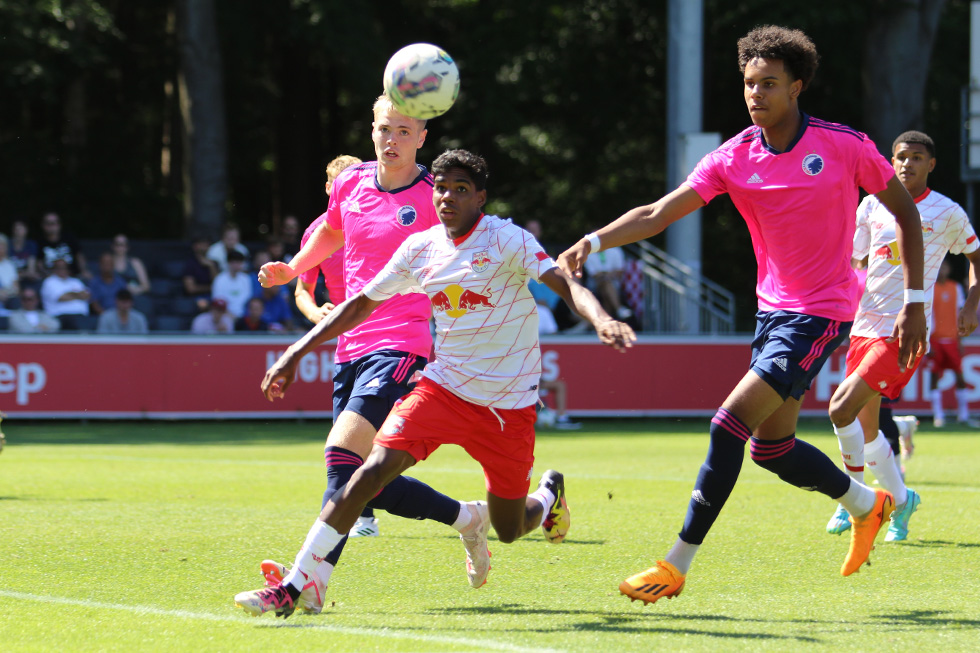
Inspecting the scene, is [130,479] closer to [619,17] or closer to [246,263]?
[246,263]

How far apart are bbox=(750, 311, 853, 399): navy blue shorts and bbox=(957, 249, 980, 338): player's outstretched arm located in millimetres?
2011

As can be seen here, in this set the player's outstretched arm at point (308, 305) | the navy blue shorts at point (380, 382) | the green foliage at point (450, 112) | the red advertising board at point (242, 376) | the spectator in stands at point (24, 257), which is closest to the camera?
the navy blue shorts at point (380, 382)

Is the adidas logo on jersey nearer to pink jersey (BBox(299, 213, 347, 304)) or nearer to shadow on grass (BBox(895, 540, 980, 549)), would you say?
shadow on grass (BBox(895, 540, 980, 549))

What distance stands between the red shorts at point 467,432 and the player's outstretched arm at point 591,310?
0.67m

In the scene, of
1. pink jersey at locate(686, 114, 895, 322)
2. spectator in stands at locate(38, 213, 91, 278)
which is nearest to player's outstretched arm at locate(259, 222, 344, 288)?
pink jersey at locate(686, 114, 895, 322)

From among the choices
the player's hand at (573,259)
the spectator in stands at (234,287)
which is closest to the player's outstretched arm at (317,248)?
the player's hand at (573,259)

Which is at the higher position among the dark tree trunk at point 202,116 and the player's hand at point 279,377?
the dark tree trunk at point 202,116

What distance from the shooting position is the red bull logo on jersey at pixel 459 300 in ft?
18.5

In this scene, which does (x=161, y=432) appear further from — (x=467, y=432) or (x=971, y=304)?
(x=467, y=432)

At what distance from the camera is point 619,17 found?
104 ft

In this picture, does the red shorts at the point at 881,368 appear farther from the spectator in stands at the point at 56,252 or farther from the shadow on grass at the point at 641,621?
the spectator in stands at the point at 56,252

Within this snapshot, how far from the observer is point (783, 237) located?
19.3 feet

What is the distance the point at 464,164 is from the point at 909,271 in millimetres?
2088

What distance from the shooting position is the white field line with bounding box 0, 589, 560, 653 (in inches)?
193
